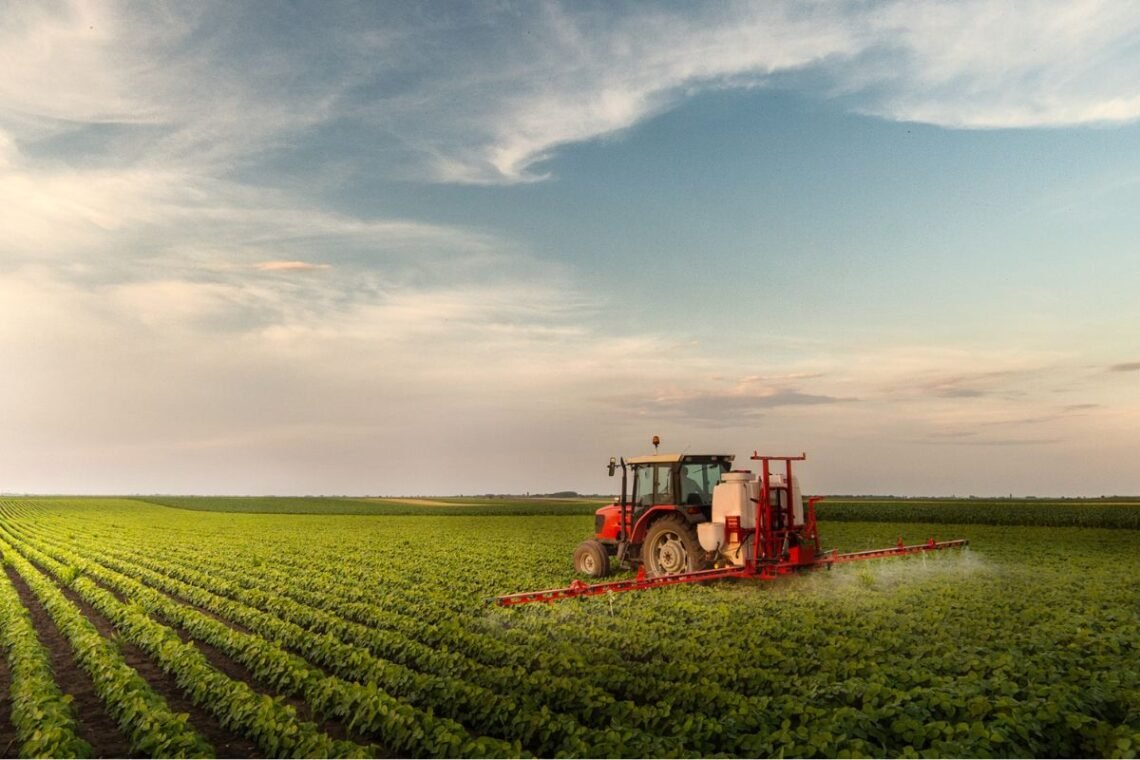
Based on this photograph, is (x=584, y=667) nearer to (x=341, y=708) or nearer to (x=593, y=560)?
(x=341, y=708)

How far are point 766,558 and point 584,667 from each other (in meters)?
7.13

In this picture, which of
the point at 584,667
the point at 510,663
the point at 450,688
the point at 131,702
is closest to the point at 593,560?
the point at 510,663

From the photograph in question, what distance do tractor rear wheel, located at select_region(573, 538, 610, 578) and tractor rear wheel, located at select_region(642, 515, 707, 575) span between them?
4.99 feet

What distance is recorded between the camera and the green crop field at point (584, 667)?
7.09 meters

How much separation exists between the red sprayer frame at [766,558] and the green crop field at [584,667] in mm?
313

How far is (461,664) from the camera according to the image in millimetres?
10055

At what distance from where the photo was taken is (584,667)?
9.33 meters

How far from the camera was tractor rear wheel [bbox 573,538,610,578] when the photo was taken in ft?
59.8

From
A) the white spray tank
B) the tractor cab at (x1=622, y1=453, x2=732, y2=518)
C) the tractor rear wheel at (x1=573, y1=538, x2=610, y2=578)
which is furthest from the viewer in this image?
the tractor rear wheel at (x1=573, y1=538, x2=610, y2=578)

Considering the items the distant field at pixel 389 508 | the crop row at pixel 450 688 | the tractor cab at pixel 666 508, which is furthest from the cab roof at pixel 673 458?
the distant field at pixel 389 508

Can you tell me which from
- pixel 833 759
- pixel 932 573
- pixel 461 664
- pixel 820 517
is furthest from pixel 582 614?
pixel 820 517

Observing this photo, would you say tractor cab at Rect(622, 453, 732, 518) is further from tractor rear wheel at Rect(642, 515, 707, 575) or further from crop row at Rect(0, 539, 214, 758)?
crop row at Rect(0, 539, 214, 758)

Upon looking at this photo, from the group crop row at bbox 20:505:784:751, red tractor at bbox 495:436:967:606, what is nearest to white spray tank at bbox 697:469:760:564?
red tractor at bbox 495:436:967:606

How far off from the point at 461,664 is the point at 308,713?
1907 millimetres
